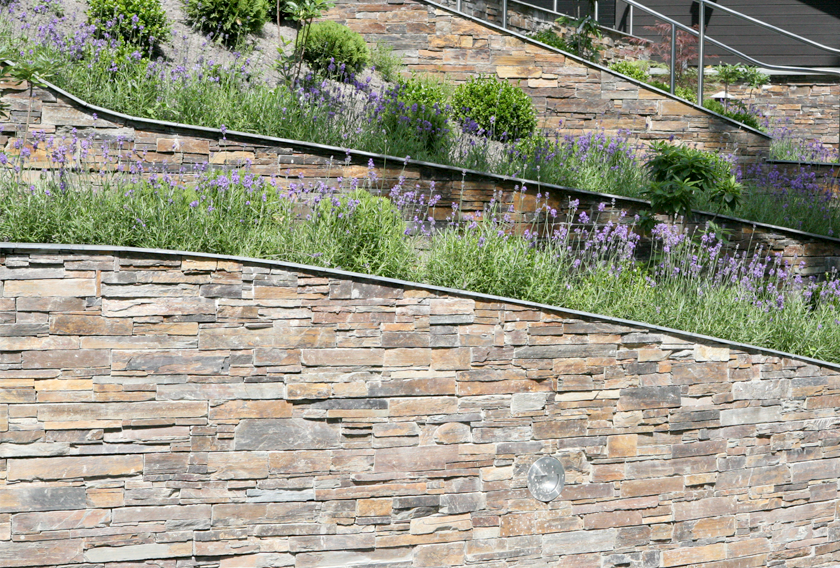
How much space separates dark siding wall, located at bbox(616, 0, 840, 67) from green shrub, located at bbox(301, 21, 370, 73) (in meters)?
3.08

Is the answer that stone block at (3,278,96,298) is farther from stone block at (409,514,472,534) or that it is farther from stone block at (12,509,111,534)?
stone block at (409,514,472,534)

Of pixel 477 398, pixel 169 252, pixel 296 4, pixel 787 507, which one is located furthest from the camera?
pixel 296 4

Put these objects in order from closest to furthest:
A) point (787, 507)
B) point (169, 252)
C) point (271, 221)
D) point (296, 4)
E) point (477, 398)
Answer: point (169, 252) → point (477, 398) → point (271, 221) → point (787, 507) → point (296, 4)

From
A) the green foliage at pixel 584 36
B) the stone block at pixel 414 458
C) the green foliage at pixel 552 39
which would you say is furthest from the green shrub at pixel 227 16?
the stone block at pixel 414 458

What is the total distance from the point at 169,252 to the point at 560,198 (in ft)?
10.5

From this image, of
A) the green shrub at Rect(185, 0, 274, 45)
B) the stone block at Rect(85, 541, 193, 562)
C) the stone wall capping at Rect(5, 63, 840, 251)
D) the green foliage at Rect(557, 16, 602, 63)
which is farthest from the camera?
the green foliage at Rect(557, 16, 602, 63)

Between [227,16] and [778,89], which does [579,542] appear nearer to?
[227,16]

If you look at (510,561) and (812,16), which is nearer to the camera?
(510,561)

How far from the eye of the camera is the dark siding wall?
29.4 feet

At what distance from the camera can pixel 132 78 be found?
620 cm

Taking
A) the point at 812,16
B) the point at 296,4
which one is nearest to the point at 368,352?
the point at 296,4

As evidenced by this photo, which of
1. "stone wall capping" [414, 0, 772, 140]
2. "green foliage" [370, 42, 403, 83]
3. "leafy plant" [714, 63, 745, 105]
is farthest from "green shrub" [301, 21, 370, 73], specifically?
"leafy plant" [714, 63, 745, 105]

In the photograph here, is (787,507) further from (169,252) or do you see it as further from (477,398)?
(169,252)

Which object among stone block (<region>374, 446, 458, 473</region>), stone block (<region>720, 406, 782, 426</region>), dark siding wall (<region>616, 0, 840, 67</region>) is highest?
dark siding wall (<region>616, 0, 840, 67</region>)
